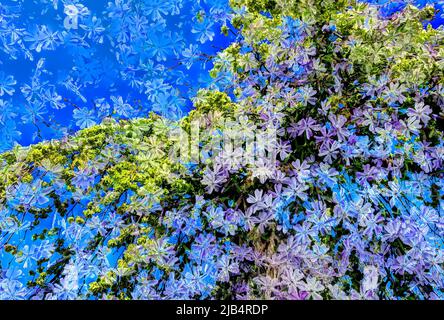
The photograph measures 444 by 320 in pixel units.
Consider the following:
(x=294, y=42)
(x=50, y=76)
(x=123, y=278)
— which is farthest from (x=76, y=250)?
(x=294, y=42)

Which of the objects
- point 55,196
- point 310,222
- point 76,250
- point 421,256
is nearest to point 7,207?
point 55,196

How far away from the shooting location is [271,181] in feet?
9.06

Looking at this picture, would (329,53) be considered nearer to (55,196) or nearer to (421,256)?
(421,256)

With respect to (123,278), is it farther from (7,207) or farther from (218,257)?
(7,207)

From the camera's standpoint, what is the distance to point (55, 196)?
303 cm

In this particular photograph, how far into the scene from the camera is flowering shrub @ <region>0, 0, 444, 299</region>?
102 inches

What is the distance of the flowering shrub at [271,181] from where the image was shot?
2.60 meters

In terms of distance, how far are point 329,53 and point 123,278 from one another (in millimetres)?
2002

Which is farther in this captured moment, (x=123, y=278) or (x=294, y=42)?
(x=294, y=42)
